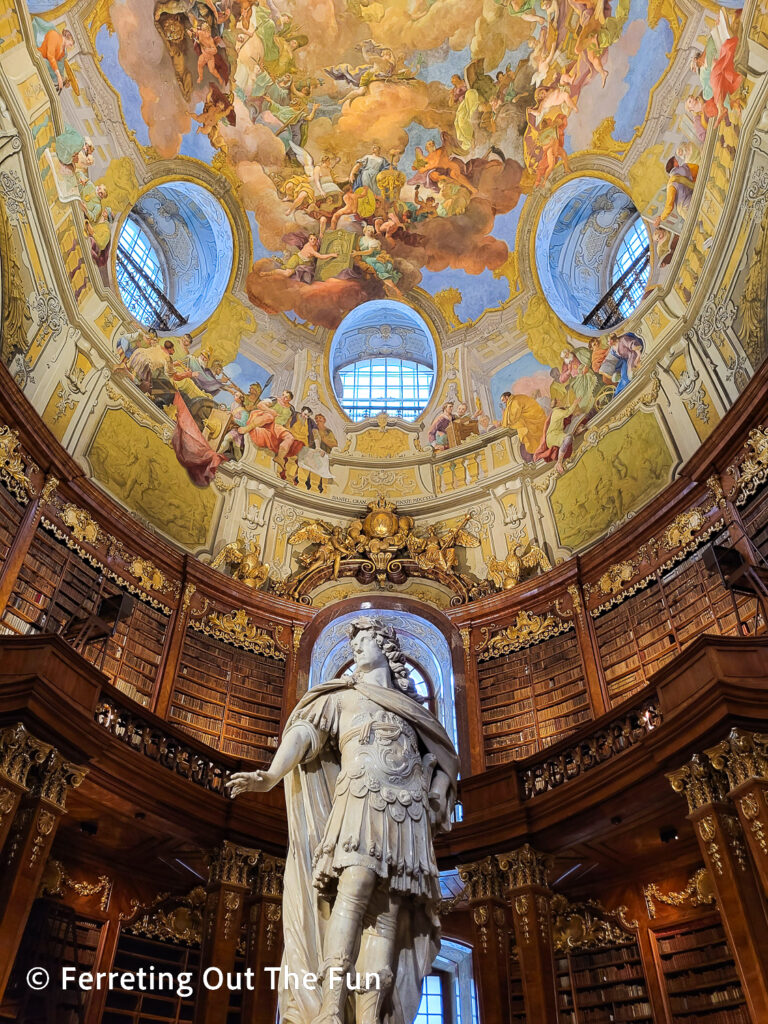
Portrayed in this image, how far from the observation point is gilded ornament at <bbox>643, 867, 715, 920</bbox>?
8.45 metres

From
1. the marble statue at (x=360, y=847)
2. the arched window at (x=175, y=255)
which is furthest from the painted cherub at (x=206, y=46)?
the marble statue at (x=360, y=847)

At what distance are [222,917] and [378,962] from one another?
6408 millimetres

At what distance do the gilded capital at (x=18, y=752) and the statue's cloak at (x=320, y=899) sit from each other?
4.15 metres

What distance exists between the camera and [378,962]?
3.14 m

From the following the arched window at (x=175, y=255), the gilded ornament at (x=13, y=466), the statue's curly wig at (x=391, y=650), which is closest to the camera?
the statue's curly wig at (x=391, y=650)

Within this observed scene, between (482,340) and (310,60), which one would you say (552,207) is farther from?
(310,60)

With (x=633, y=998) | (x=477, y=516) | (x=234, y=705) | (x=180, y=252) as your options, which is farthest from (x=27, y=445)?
(x=633, y=998)

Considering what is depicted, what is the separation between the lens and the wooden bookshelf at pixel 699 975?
767 cm

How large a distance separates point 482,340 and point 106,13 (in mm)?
8224

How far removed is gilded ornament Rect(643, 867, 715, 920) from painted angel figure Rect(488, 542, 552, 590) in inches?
201

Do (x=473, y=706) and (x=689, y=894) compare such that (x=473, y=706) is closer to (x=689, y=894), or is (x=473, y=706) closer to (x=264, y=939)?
(x=689, y=894)

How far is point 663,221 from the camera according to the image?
11938 mm

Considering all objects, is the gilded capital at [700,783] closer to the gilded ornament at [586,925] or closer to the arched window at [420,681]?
the gilded ornament at [586,925]

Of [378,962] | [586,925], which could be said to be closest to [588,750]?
[586,925]
